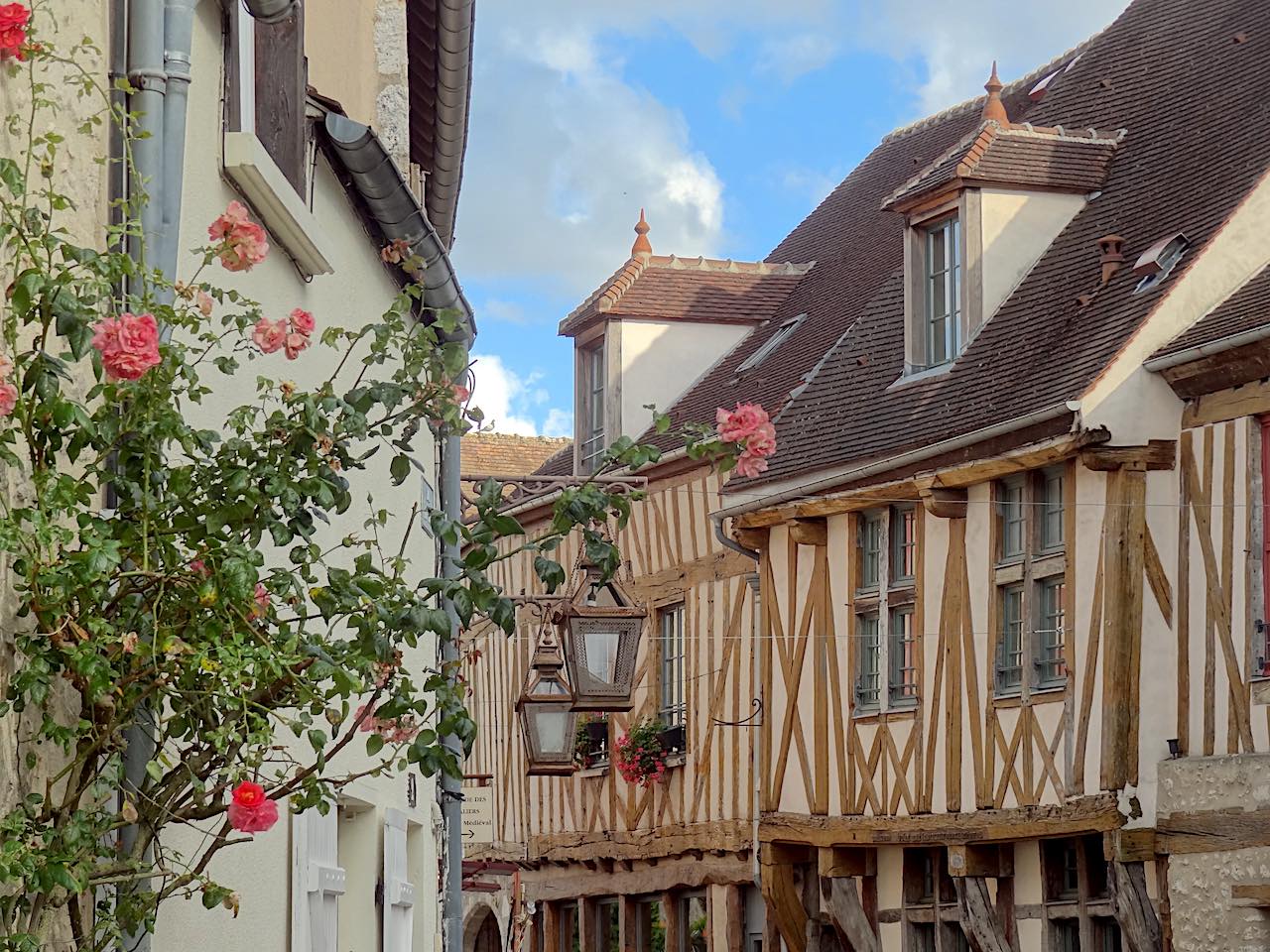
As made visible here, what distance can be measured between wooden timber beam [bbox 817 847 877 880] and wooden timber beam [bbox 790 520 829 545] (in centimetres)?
192

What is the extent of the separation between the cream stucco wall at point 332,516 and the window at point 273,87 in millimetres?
156

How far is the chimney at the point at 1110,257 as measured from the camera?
1271 cm

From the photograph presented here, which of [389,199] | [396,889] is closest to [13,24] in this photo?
[389,199]

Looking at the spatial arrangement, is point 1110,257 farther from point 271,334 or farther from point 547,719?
point 271,334

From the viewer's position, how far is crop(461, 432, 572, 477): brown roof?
2631 cm

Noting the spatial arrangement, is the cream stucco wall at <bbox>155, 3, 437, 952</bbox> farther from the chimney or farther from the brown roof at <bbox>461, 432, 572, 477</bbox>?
the brown roof at <bbox>461, 432, 572, 477</bbox>

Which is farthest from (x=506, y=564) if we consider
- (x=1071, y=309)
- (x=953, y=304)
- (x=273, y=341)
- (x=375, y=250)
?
(x=273, y=341)

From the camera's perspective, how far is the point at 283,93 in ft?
19.2

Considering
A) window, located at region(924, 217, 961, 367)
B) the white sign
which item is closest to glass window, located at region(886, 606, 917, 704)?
window, located at region(924, 217, 961, 367)

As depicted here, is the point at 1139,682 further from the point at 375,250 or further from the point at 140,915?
the point at 140,915

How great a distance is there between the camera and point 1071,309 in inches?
505

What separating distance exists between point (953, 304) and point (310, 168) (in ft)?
27.3

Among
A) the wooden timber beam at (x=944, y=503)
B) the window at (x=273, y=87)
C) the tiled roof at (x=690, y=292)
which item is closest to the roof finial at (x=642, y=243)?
the tiled roof at (x=690, y=292)

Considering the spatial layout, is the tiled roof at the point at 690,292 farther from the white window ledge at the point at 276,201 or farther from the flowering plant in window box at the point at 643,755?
the white window ledge at the point at 276,201
